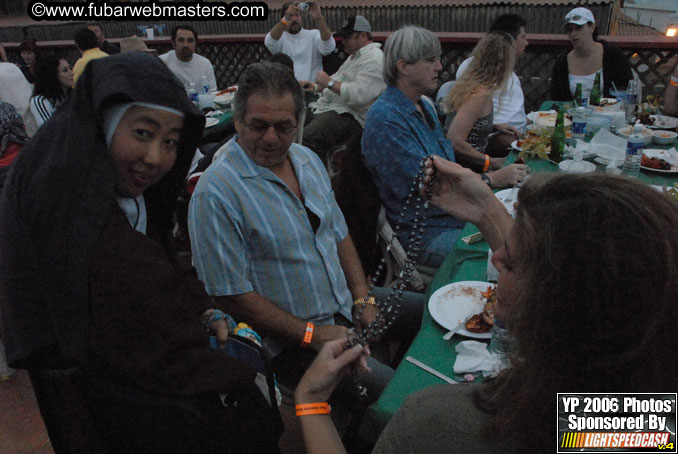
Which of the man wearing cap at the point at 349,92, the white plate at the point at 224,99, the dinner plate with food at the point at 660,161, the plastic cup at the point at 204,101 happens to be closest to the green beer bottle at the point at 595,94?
the dinner plate with food at the point at 660,161

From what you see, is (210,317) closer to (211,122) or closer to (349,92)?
(211,122)

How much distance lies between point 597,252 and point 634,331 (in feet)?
0.44

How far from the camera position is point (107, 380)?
1.15 m

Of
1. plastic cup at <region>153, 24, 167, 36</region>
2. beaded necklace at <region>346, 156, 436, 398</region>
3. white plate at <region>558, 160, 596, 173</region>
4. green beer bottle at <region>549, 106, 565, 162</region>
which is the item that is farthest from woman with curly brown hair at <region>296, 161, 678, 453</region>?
plastic cup at <region>153, 24, 167, 36</region>

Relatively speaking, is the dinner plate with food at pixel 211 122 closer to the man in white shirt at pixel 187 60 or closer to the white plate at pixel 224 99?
the white plate at pixel 224 99

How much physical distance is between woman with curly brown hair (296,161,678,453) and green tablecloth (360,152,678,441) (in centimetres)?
35

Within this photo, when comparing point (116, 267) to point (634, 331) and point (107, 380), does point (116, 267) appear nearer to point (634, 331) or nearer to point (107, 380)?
point (107, 380)

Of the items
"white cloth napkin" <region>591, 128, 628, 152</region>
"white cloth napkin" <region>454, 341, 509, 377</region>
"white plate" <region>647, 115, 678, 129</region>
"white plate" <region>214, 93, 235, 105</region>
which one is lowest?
"white cloth napkin" <region>454, 341, 509, 377</region>

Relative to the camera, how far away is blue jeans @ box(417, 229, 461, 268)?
258 centimetres

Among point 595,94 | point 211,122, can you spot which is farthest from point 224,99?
point 595,94

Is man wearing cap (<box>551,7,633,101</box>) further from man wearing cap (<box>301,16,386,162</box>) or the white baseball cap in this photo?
man wearing cap (<box>301,16,386,162</box>)

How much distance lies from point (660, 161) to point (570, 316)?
8.71 feet

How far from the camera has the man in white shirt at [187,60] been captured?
573cm

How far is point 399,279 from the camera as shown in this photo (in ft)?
6.31
